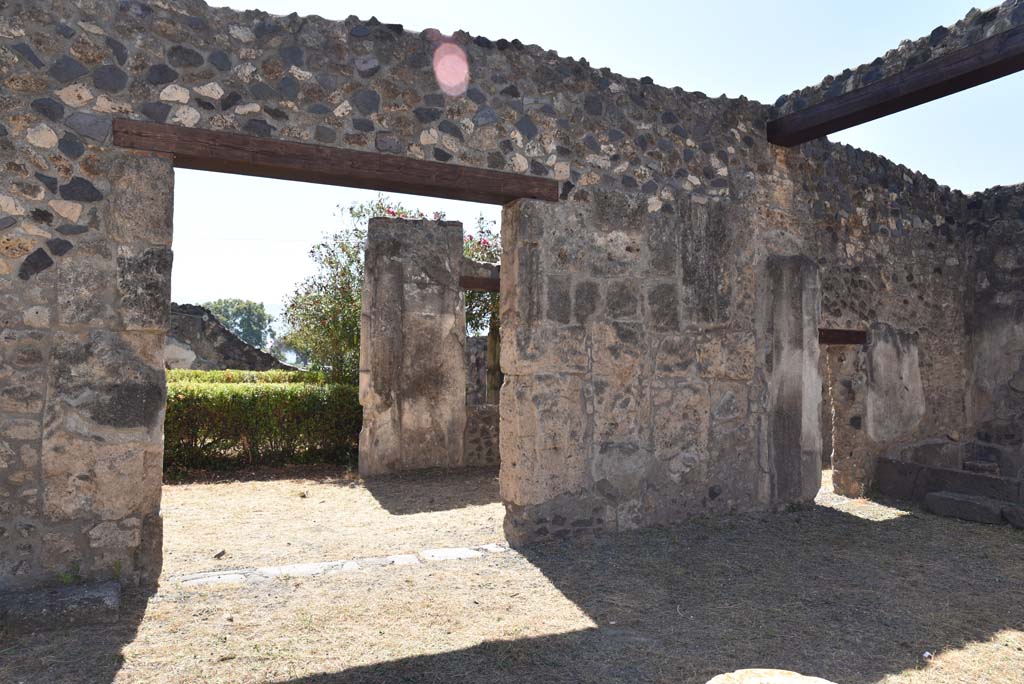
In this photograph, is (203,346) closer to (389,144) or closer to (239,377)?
(239,377)

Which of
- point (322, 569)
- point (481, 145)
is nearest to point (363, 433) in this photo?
point (322, 569)

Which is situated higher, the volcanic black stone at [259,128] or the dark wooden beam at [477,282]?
the volcanic black stone at [259,128]

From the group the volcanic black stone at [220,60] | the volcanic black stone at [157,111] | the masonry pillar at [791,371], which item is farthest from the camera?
the masonry pillar at [791,371]

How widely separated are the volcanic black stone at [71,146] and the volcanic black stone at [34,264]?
49cm

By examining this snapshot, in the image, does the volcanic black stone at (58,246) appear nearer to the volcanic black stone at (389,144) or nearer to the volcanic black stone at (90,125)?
the volcanic black stone at (90,125)

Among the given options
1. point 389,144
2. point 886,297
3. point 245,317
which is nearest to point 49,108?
point 389,144

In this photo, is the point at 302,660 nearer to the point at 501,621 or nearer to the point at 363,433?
the point at 501,621

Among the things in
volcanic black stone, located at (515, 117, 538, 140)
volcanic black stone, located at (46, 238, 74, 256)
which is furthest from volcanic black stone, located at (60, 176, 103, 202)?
volcanic black stone, located at (515, 117, 538, 140)

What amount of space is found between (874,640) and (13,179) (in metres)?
4.51

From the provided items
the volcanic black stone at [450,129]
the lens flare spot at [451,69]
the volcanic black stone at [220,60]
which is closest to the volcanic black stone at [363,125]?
the volcanic black stone at [450,129]

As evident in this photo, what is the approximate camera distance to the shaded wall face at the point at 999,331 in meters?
6.79

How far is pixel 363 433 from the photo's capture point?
7.80 metres

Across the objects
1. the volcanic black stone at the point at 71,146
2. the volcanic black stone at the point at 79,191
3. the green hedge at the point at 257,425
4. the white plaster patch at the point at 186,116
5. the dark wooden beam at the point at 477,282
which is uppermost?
the white plaster patch at the point at 186,116

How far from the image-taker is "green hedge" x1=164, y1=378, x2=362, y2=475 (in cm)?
783
